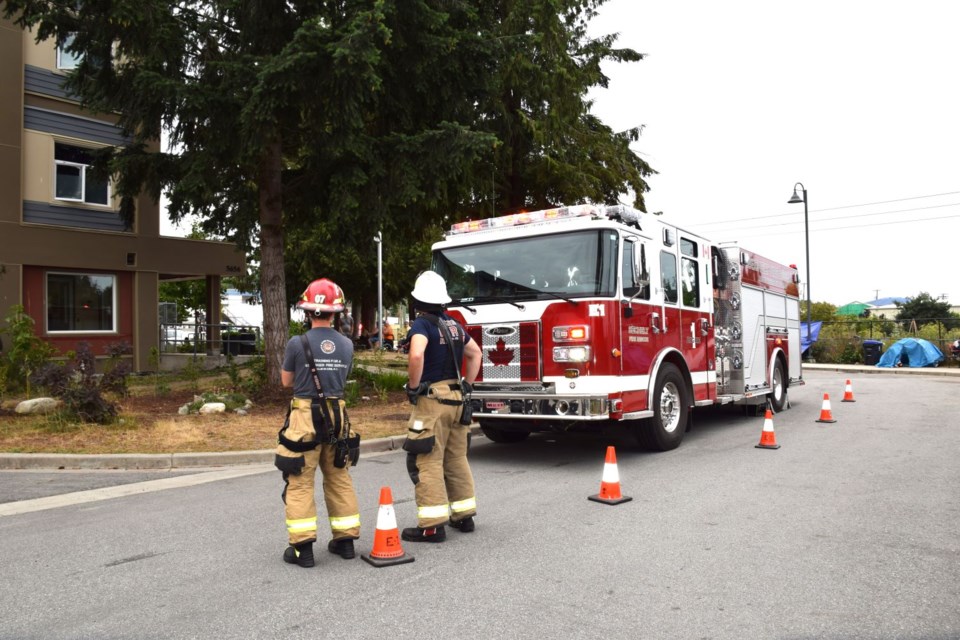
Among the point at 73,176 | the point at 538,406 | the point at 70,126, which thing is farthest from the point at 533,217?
the point at 70,126

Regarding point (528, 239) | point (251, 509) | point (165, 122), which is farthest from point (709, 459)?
point (165, 122)

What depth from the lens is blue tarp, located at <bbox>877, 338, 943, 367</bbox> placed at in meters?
27.9

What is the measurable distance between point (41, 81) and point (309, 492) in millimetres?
17200

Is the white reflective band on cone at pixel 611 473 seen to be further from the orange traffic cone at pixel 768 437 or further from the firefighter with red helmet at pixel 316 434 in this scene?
the orange traffic cone at pixel 768 437

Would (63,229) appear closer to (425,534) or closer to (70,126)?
(70,126)

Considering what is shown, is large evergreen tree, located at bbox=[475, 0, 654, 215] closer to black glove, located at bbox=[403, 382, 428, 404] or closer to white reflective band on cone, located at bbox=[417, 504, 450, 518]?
black glove, located at bbox=[403, 382, 428, 404]

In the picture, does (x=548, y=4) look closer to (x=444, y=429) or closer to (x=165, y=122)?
(x=165, y=122)

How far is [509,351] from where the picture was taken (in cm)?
829

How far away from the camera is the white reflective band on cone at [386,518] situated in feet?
15.6

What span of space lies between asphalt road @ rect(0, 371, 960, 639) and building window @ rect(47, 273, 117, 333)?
11252mm

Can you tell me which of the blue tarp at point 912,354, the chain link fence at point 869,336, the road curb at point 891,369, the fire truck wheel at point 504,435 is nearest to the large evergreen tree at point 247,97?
the fire truck wheel at point 504,435

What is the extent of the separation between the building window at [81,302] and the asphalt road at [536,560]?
11.3 metres

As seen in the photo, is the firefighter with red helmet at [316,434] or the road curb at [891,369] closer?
the firefighter with red helmet at [316,434]

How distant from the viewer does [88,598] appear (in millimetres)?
4250
